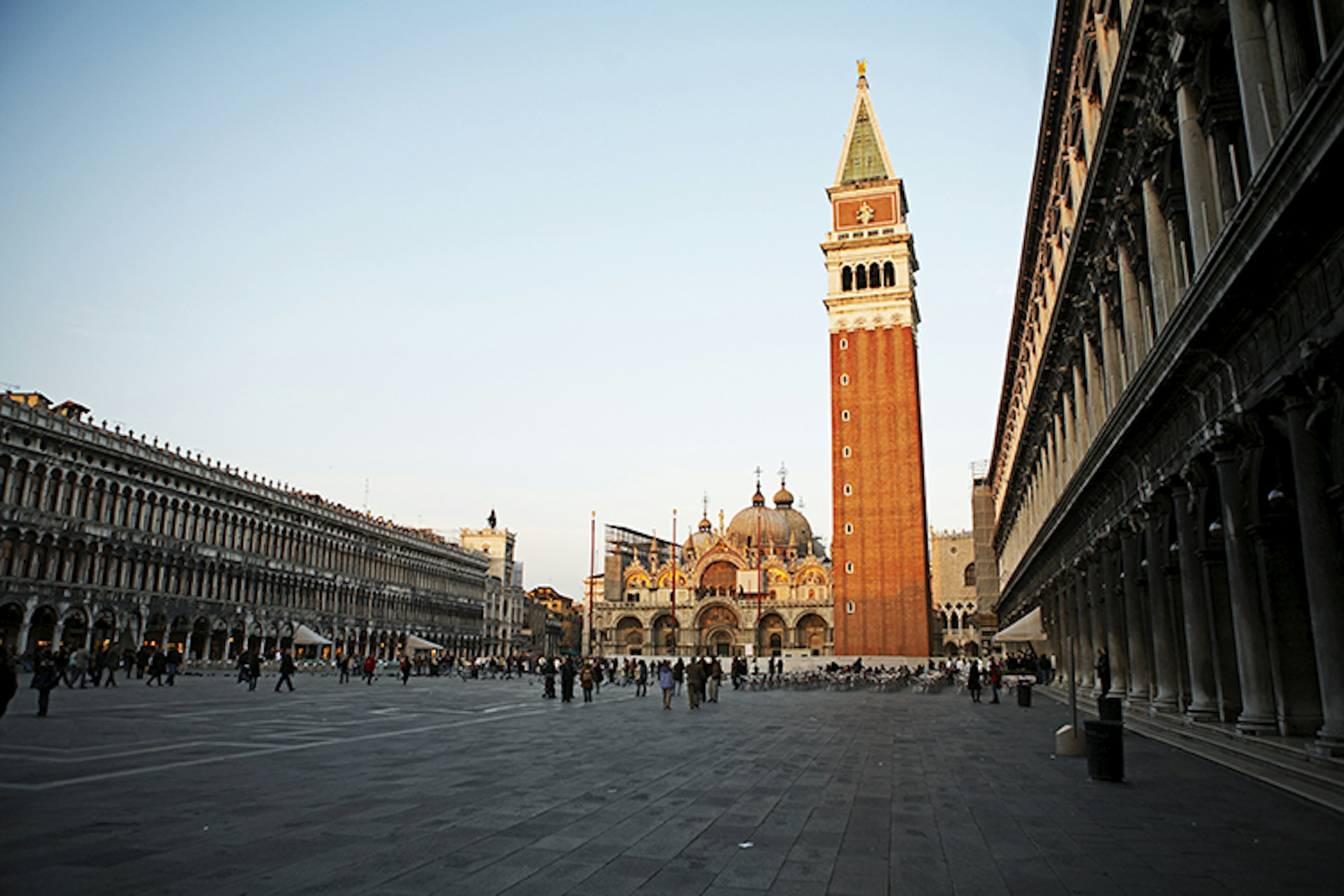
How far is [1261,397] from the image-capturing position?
34.5ft

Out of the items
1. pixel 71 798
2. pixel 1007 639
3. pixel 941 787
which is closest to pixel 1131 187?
pixel 941 787

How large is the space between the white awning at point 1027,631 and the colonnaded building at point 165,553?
3198 centimetres

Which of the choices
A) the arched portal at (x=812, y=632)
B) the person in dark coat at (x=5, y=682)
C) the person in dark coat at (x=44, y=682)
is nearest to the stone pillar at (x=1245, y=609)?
the person in dark coat at (x=5, y=682)

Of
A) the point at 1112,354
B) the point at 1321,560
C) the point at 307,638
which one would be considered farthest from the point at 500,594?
the point at 1321,560

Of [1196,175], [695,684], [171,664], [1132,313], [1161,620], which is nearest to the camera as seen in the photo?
[1196,175]

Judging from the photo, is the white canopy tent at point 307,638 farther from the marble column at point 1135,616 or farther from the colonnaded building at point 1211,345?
the marble column at point 1135,616

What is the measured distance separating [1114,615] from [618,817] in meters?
17.0

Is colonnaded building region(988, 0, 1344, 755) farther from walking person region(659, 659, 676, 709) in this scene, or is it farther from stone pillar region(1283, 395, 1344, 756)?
walking person region(659, 659, 676, 709)

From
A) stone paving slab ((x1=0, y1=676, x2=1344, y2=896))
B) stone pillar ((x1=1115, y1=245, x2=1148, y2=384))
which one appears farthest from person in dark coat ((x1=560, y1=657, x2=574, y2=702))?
stone pillar ((x1=1115, y1=245, x2=1148, y2=384))

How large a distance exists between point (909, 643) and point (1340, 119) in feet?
209

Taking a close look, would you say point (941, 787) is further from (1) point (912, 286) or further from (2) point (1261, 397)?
(1) point (912, 286)

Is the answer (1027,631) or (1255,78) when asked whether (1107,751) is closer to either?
(1255,78)

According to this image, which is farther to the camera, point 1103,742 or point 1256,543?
point 1256,543

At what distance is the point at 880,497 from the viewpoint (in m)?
70.5
